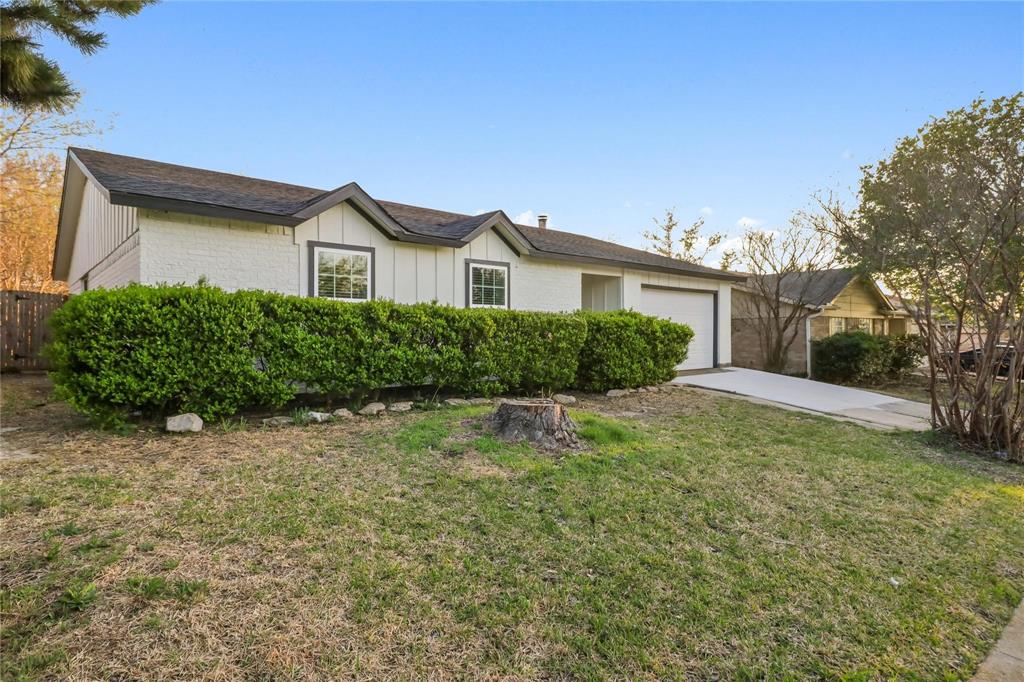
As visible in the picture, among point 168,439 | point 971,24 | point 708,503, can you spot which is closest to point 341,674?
point 708,503

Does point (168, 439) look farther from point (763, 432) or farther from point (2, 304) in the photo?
point (2, 304)

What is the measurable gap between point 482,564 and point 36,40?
757cm

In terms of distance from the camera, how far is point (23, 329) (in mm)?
10836

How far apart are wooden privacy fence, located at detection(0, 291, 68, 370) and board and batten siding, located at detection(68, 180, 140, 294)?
1.09 metres

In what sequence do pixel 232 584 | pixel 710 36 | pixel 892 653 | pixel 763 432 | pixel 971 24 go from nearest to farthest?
pixel 892 653, pixel 232 584, pixel 763 432, pixel 971 24, pixel 710 36

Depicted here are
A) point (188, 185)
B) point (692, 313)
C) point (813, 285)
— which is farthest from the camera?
point (813, 285)

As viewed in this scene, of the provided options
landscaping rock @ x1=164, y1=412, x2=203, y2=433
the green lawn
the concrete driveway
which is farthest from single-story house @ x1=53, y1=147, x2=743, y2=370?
the green lawn

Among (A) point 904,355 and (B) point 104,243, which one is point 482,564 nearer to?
(B) point 104,243

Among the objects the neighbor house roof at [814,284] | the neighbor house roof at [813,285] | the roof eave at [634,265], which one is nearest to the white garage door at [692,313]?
the roof eave at [634,265]

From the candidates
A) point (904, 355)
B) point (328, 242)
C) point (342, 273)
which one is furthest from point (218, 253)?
point (904, 355)

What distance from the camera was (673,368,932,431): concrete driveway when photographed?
874 centimetres

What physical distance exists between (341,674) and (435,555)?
936 mm

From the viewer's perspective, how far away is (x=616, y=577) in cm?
279

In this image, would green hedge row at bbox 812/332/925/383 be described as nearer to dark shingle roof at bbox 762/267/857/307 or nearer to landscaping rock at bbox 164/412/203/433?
dark shingle roof at bbox 762/267/857/307
